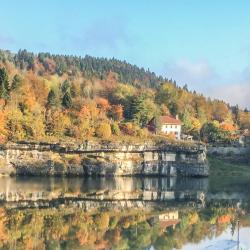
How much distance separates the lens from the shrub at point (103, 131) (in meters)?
77.3

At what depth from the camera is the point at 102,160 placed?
73500 mm

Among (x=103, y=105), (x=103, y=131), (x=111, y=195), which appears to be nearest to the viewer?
(x=111, y=195)

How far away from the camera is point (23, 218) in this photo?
3150 centimetres

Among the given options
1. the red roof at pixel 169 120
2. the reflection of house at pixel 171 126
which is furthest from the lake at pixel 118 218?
the red roof at pixel 169 120

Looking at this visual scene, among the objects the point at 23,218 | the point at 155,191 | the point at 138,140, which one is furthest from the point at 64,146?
the point at 23,218

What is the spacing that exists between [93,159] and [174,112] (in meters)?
48.6

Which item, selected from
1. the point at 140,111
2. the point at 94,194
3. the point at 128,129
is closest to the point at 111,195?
the point at 94,194

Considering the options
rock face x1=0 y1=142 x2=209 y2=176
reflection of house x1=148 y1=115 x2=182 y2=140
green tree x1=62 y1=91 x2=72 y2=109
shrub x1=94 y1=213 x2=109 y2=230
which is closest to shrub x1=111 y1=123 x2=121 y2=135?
rock face x1=0 y1=142 x2=209 y2=176

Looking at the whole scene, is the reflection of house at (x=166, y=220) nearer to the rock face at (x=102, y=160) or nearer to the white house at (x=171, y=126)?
the rock face at (x=102, y=160)

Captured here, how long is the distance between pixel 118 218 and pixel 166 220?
9.55ft

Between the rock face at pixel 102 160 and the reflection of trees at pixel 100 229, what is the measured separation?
114 feet

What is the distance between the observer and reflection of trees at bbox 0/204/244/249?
2470 cm

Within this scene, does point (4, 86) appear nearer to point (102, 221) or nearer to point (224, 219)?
point (102, 221)

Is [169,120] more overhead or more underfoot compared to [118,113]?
more underfoot
